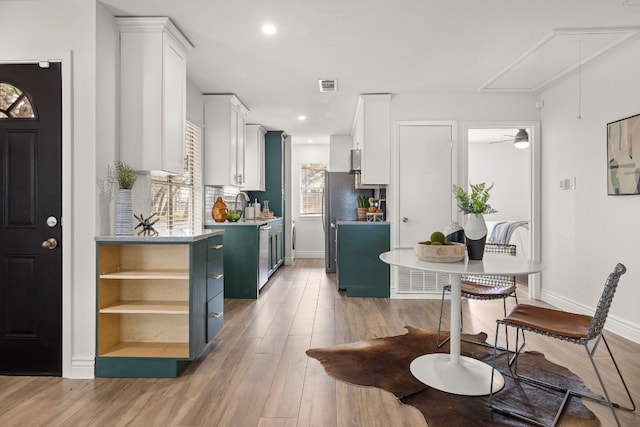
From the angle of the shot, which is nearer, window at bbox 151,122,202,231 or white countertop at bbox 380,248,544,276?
white countertop at bbox 380,248,544,276

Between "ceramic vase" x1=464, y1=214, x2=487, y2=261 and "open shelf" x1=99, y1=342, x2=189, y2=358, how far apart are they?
199 centimetres

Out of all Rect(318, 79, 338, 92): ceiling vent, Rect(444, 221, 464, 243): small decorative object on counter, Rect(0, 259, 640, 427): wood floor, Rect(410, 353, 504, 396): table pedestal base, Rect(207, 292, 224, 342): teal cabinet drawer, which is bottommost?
Rect(0, 259, 640, 427): wood floor

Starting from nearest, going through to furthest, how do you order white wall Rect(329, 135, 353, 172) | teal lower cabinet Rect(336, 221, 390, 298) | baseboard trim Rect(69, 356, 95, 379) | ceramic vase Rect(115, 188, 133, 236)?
baseboard trim Rect(69, 356, 95, 379)
ceramic vase Rect(115, 188, 133, 236)
teal lower cabinet Rect(336, 221, 390, 298)
white wall Rect(329, 135, 353, 172)

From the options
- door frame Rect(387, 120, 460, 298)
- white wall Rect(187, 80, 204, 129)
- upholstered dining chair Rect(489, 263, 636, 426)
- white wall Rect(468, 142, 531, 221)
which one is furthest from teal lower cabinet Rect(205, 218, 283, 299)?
white wall Rect(468, 142, 531, 221)

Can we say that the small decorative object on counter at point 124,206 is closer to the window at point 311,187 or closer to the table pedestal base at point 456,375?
the table pedestal base at point 456,375

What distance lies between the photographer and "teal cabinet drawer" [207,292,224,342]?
2929 mm

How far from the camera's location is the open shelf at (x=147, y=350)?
8.40 ft

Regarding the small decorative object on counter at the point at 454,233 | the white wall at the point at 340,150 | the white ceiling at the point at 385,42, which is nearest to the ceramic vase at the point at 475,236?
the small decorative object on counter at the point at 454,233

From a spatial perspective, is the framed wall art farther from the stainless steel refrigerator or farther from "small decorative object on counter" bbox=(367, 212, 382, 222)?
the stainless steel refrigerator

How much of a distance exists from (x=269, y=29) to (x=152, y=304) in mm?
2312

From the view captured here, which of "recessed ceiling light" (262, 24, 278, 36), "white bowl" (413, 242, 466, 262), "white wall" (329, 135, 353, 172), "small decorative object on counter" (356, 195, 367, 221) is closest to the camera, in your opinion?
"white bowl" (413, 242, 466, 262)

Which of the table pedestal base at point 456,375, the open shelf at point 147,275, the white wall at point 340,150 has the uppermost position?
the white wall at point 340,150

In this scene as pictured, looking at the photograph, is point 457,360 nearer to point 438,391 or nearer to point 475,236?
point 438,391

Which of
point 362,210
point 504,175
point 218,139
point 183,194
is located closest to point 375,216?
point 362,210
